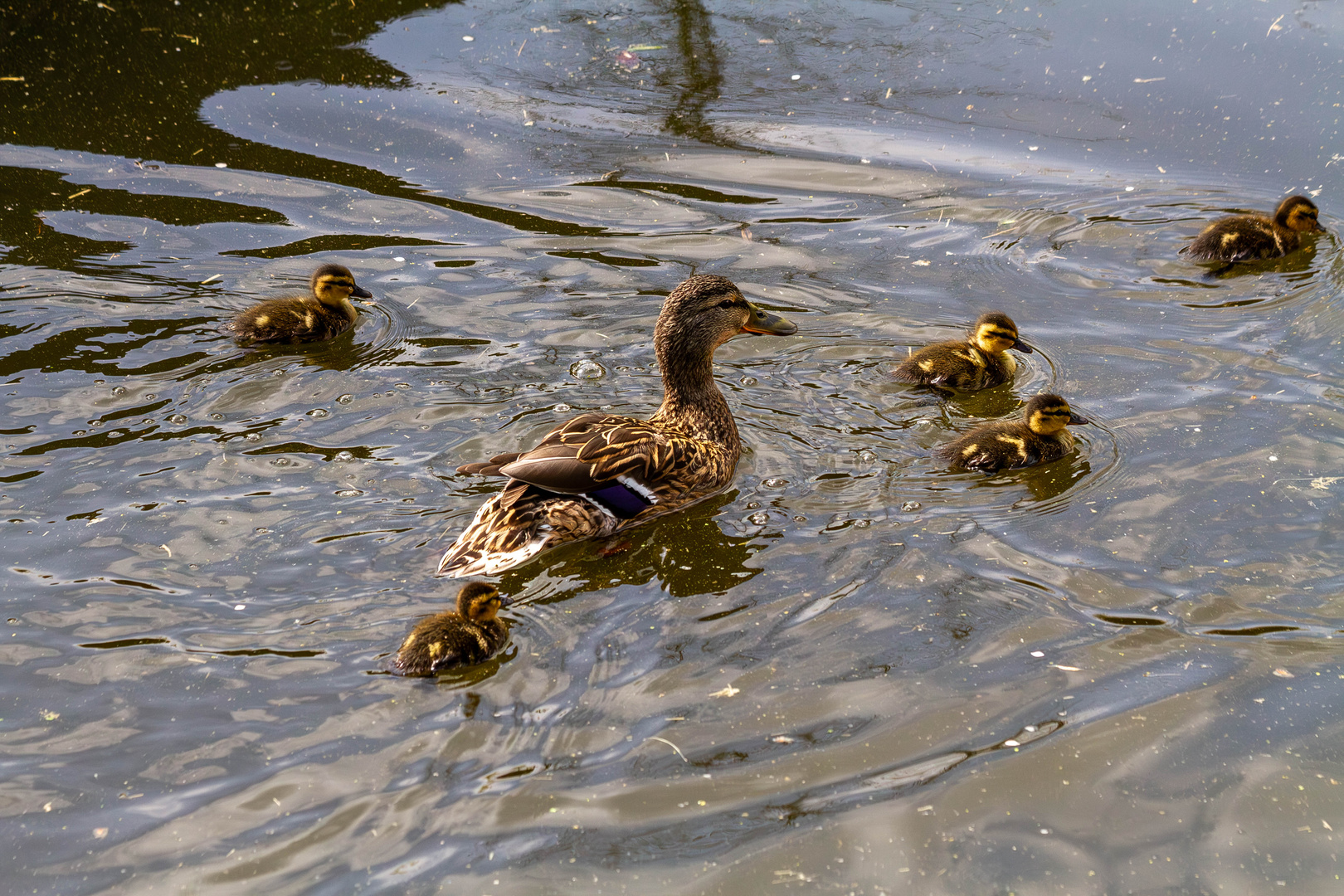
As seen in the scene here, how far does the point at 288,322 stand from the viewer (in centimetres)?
527

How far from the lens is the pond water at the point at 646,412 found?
293 centimetres

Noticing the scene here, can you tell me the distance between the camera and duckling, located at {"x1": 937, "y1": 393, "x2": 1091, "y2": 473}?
4.43 m

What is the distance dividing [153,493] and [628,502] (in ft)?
5.77

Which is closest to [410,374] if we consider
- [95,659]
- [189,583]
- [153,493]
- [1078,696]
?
[153,493]

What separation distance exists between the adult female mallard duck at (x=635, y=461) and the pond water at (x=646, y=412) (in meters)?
0.11

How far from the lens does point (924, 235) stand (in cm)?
609

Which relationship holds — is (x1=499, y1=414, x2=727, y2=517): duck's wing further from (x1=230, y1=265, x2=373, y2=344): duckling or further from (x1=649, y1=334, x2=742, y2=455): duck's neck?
(x1=230, y1=265, x2=373, y2=344): duckling

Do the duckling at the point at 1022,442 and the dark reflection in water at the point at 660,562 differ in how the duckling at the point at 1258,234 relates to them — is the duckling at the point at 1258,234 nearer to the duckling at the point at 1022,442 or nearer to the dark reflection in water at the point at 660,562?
the duckling at the point at 1022,442

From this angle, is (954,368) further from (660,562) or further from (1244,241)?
(1244,241)

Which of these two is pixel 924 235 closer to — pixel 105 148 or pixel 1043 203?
pixel 1043 203

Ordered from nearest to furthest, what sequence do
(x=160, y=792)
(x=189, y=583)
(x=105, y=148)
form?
(x=160, y=792)
(x=189, y=583)
(x=105, y=148)

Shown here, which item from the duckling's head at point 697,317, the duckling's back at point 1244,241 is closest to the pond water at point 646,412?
the duckling's back at point 1244,241

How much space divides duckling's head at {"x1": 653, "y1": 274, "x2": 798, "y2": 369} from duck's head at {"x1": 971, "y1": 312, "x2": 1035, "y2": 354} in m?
1.10

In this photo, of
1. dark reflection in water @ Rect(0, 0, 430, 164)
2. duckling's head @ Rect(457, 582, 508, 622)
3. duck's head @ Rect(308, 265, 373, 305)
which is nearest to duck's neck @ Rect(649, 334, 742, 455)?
duckling's head @ Rect(457, 582, 508, 622)
